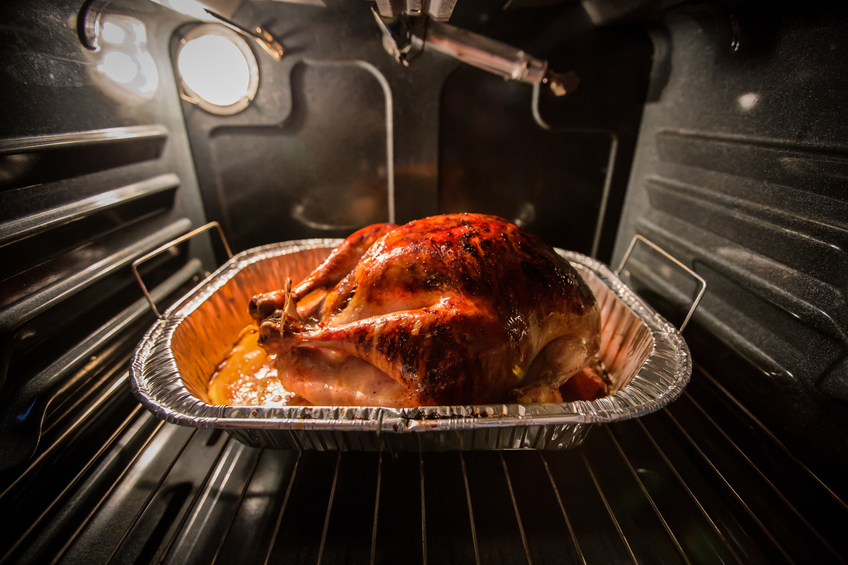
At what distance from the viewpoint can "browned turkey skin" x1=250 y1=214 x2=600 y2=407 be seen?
3.15ft

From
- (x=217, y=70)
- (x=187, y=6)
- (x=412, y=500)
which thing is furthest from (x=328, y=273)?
(x=217, y=70)

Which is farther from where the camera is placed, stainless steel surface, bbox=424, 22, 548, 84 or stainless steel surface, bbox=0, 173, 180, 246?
stainless steel surface, bbox=424, 22, 548, 84

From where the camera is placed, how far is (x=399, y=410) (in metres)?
0.90

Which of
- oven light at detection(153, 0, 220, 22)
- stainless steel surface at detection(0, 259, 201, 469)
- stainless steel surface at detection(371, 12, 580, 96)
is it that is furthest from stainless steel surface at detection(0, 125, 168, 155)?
stainless steel surface at detection(371, 12, 580, 96)

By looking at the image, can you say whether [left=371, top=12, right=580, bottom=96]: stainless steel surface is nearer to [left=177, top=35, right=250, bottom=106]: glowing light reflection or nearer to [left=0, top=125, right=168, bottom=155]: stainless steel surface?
[left=177, top=35, right=250, bottom=106]: glowing light reflection

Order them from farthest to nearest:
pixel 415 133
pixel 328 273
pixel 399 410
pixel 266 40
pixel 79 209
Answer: pixel 415 133 < pixel 266 40 < pixel 328 273 < pixel 79 209 < pixel 399 410

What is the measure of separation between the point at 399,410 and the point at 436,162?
120cm

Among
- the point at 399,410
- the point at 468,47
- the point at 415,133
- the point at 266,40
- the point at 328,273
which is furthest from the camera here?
the point at 415,133

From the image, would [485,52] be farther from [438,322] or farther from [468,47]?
[438,322]

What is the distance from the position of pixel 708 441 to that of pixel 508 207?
1.20 meters

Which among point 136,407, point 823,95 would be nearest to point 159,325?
point 136,407

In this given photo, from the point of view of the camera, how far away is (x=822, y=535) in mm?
872

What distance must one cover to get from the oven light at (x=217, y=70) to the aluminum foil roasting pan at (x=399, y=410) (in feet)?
2.76

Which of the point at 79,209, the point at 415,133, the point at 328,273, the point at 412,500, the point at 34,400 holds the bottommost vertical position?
the point at 412,500
